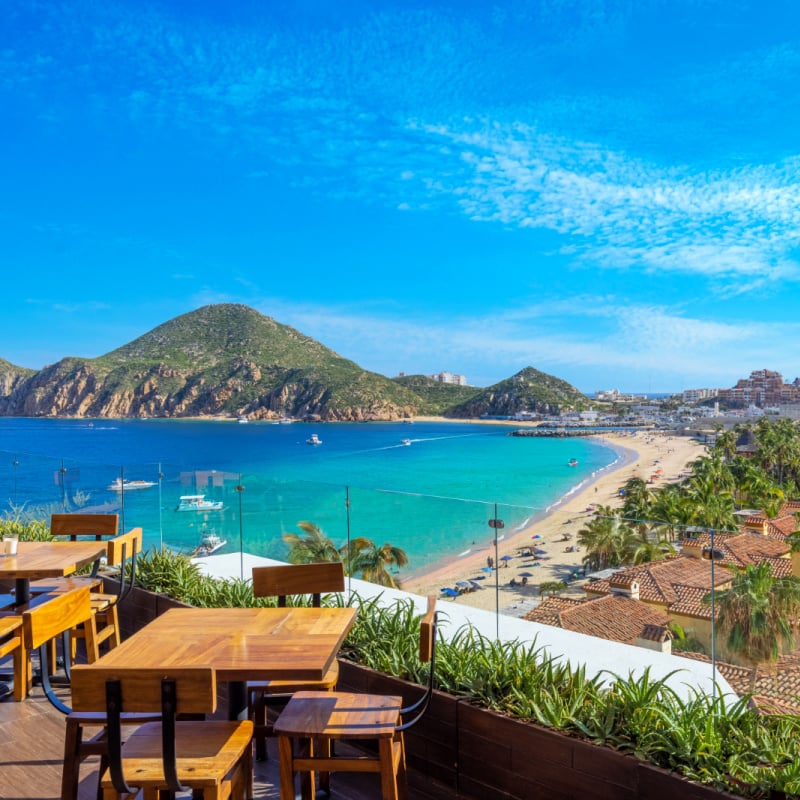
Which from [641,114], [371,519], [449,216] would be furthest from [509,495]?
[371,519]

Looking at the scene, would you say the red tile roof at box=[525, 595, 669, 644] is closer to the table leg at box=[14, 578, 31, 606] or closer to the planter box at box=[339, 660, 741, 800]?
the planter box at box=[339, 660, 741, 800]

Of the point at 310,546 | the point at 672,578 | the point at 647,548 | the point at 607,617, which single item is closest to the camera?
the point at 672,578

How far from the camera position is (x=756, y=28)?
57.7 ft

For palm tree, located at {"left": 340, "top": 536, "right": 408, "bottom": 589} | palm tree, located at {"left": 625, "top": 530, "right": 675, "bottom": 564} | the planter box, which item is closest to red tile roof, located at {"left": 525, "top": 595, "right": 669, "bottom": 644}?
palm tree, located at {"left": 625, "top": 530, "right": 675, "bottom": 564}

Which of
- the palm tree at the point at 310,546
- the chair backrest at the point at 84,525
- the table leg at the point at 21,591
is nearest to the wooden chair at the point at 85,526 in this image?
the chair backrest at the point at 84,525

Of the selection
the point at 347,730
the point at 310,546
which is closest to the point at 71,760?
the point at 347,730

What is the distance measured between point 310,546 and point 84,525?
6.59 feet

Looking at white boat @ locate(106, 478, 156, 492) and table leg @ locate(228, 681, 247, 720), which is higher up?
white boat @ locate(106, 478, 156, 492)

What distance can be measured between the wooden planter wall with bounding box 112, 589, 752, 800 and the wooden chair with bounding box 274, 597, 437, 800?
0.39 metres

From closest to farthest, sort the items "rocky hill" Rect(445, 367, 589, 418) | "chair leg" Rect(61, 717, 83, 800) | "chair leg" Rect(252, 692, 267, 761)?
"chair leg" Rect(61, 717, 83, 800) < "chair leg" Rect(252, 692, 267, 761) < "rocky hill" Rect(445, 367, 589, 418)

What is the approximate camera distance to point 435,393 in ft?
461

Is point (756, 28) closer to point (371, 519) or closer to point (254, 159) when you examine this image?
point (371, 519)

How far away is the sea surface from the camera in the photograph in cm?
589

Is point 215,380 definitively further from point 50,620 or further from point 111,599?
point 50,620
